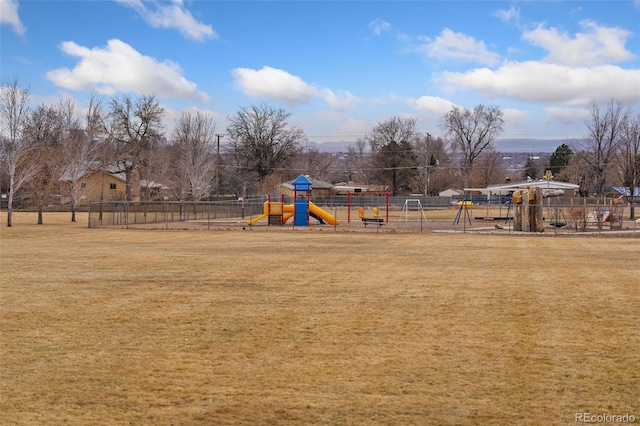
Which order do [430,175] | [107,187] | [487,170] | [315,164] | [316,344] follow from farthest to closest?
1. [315,164]
2. [487,170]
3. [430,175]
4. [107,187]
5. [316,344]

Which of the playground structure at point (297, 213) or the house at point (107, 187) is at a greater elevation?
the house at point (107, 187)

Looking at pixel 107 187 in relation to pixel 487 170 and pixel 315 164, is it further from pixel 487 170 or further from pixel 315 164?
pixel 487 170

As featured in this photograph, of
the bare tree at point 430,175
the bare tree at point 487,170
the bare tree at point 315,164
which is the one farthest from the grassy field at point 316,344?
the bare tree at point 315,164

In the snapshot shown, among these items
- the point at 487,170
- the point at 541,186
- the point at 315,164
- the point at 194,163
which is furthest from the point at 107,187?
the point at 487,170

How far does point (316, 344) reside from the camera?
890cm

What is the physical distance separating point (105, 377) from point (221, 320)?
10.5ft

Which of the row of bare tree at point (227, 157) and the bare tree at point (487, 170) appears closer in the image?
the row of bare tree at point (227, 157)

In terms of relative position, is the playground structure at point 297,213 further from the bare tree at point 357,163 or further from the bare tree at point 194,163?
the bare tree at point 357,163

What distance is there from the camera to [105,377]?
735 centimetres

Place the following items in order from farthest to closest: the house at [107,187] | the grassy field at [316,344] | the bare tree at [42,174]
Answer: the house at [107,187]
the bare tree at [42,174]
the grassy field at [316,344]

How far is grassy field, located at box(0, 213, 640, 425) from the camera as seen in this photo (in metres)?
6.42

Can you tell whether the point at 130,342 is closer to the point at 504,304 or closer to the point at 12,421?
the point at 12,421

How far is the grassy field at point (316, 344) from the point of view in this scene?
642 cm

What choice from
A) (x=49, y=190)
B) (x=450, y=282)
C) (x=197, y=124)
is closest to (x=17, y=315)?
(x=450, y=282)
